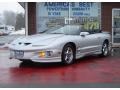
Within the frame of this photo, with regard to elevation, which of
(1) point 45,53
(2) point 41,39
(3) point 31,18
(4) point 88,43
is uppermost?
(3) point 31,18

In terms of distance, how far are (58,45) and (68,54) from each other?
61 centimetres

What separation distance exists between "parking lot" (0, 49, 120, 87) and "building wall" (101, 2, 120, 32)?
18.7ft

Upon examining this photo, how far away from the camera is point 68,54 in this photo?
11.1 m

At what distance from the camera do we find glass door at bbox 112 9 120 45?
59.6 ft

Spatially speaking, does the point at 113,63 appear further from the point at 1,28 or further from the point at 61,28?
the point at 1,28

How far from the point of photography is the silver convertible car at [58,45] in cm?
1041

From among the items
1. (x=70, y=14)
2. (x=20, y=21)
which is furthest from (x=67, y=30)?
(x=20, y=21)

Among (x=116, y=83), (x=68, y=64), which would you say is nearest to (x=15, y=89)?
(x=116, y=83)

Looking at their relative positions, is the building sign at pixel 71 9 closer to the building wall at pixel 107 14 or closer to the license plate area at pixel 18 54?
the building wall at pixel 107 14

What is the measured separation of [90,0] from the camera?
1792cm

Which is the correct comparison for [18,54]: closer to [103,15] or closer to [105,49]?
[105,49]

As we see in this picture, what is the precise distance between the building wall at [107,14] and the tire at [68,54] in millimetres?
7151

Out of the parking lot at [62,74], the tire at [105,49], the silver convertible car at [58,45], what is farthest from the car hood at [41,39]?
the tire at [105,49]

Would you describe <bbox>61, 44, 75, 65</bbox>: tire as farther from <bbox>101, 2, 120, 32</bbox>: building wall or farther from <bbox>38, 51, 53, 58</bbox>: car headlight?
<bbox>101, 2, 120, 32</bbox>: building wall
